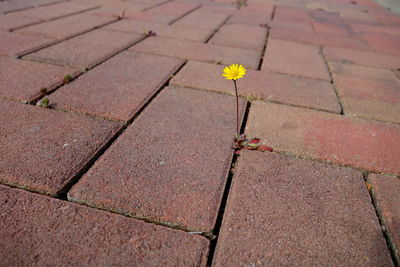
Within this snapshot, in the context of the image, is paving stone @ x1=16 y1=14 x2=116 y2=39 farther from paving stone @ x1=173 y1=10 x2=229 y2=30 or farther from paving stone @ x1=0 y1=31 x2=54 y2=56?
paving stone @ x1=173 y1=10 x2=229 y2=30

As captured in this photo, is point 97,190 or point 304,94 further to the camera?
point 304,94

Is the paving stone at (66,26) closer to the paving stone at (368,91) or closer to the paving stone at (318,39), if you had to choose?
the paving stone at (318,39)

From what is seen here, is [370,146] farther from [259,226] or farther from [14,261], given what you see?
[14,261]

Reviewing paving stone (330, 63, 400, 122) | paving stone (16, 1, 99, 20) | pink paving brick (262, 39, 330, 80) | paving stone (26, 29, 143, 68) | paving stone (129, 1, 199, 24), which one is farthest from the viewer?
paving stone (129, 1, 199, 24)

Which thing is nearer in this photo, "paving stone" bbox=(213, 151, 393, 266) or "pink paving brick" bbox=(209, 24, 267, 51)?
"paving stone" bbox=(213, 151, 393, 266)

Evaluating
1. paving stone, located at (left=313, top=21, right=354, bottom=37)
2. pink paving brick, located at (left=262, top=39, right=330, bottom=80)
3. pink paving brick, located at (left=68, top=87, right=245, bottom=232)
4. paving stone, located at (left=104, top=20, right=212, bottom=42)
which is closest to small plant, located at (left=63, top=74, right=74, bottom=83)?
pink paving brick, located at (left=68, top=87, right=245, bottom=232)

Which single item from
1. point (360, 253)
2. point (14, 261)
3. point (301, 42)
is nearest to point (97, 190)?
point (14, 261)
